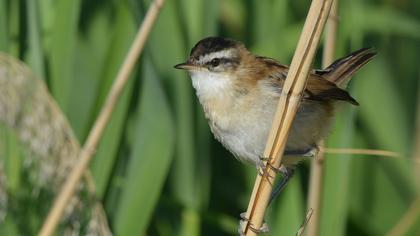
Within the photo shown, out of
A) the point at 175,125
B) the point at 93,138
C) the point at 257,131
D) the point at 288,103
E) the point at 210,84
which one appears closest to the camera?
the point at 288,103

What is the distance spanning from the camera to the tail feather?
3.08 m

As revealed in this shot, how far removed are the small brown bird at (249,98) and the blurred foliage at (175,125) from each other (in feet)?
0.27

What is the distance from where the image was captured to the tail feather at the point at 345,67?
3082 millimetres

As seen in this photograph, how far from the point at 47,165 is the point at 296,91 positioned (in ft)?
2.72

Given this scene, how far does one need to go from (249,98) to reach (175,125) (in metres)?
0.34

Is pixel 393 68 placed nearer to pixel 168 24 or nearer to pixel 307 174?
pixel 307 174

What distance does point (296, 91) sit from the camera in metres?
2.26

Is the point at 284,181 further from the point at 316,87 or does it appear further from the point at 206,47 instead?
the point at 206,47

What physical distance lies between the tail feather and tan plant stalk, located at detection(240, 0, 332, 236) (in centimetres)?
78

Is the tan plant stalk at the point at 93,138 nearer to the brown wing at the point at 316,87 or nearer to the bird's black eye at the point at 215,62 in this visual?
the bird's black eye at the point at 215,62

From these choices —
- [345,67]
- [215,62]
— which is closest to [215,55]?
[215,62]

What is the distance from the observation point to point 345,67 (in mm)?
3109

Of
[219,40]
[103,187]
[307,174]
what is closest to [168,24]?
[219,40]

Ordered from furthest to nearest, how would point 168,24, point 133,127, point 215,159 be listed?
point 215,159 → point 133,127 → point 168,24
